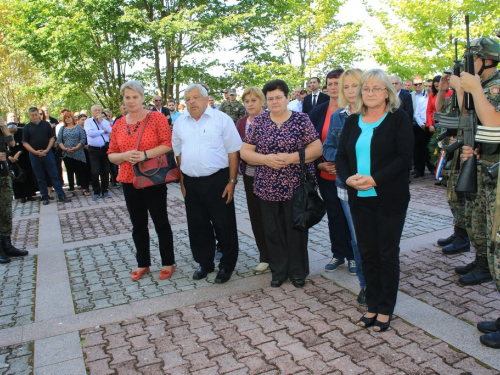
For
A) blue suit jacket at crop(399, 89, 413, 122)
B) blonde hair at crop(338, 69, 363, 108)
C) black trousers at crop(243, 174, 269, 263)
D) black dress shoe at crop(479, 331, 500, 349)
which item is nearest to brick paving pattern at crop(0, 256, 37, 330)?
black trousers at crop(243, 174, 269, 263)

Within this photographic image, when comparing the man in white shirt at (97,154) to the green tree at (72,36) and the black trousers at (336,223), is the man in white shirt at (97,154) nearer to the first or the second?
the black trousers at (336,223)

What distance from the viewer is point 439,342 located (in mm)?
3350

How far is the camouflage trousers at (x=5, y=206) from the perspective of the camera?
242 inches

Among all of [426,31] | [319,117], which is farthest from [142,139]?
[426,31]

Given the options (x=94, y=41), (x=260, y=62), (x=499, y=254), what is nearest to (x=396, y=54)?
(x=260, y=62)

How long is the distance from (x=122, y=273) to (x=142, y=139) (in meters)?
1.68

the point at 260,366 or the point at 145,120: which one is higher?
the point at 145,120

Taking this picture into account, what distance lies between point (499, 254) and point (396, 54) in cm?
1531

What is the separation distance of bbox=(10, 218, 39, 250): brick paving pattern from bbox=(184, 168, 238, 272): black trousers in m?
3.31

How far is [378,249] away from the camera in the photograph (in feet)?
11.6

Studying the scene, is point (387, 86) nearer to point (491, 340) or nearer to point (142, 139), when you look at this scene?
point (491, 340)

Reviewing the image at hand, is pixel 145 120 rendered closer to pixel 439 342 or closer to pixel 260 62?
pixel 439 342

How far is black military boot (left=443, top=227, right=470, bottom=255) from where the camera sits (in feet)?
17.3

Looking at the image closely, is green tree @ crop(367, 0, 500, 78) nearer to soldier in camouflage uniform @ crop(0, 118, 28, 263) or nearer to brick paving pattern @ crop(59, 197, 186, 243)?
brick paving pattern @ crop(59, 197, 186, 243)
